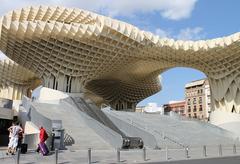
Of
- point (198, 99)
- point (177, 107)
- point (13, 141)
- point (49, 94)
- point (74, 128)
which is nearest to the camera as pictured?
point (13, 141)

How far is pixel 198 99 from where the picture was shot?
115500mm

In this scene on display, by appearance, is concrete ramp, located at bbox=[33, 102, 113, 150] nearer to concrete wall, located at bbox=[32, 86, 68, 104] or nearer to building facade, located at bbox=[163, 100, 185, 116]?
concrete wall, located at bbox=[32, 86, 68, 104]

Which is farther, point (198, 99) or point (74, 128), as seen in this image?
point (198, 99)

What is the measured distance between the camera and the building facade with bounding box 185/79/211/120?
111 meters

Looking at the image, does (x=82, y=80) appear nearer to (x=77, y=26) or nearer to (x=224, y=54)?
(x=77, y=26)

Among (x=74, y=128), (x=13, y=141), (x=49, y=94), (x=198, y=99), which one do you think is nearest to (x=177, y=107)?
(x=198, y=99)

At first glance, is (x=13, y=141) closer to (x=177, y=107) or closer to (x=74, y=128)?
(x=74, y=128)

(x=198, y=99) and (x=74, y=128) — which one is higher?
(x=198, y=99)

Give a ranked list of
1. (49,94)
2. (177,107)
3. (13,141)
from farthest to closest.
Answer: (177,107)
(49,94)
(13,141)

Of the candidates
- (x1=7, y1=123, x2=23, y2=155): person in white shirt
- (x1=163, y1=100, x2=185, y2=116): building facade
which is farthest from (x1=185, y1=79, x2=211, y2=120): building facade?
(x1=7, y1=123, x2=23, y2=155): person in white shirt

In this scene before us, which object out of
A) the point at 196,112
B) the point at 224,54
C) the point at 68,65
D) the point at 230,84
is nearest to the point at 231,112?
the point at 230,84

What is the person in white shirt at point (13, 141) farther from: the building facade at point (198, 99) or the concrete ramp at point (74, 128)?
the building facade at point (198, 99)

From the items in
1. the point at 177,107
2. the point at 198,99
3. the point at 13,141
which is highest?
the point at 198,99

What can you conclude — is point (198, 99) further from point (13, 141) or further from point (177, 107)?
point (13, 141)
